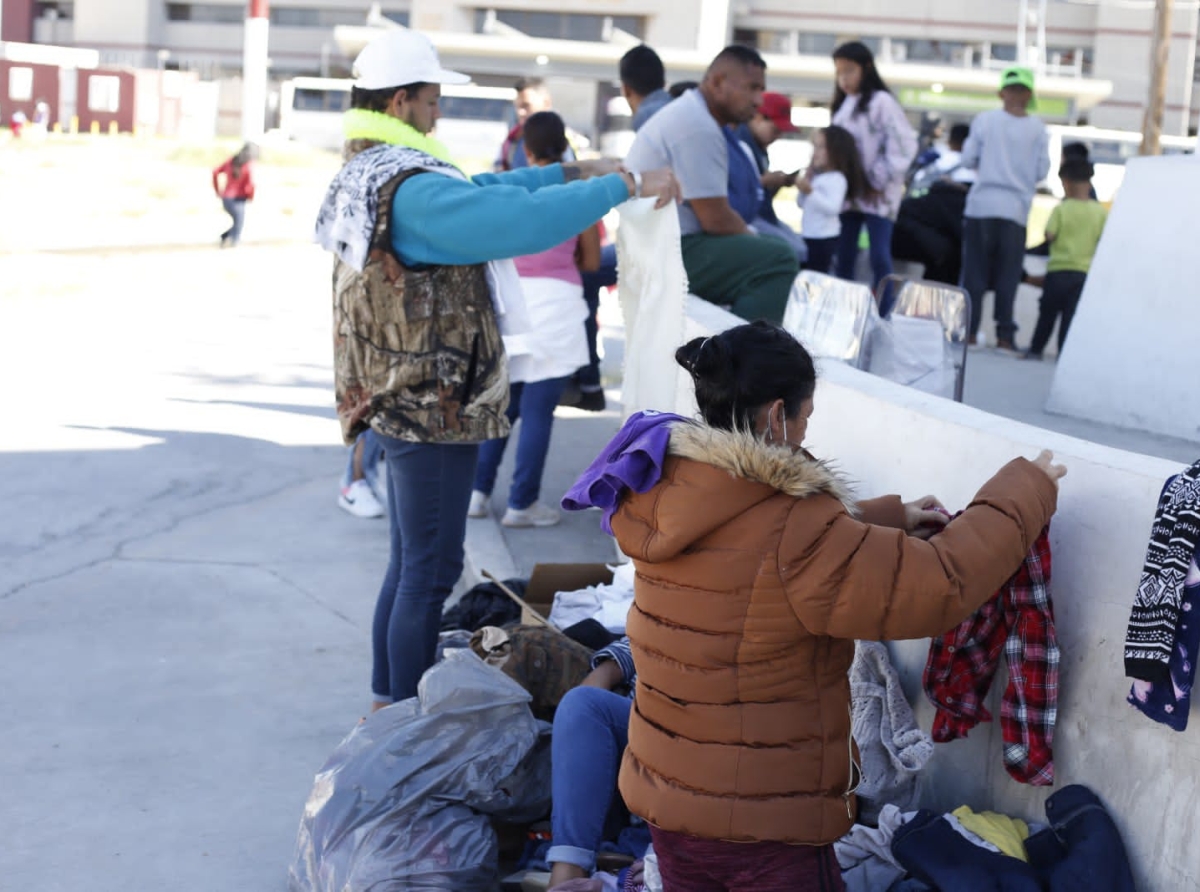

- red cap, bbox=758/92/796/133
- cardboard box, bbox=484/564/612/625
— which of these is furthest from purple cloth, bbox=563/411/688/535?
red cap, bbox=758/92/796/133

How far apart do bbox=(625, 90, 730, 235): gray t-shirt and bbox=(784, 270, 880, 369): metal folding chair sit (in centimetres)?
60

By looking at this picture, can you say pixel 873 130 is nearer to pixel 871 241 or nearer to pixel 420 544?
pixel 871 241

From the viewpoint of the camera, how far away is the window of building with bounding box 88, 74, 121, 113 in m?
57.2

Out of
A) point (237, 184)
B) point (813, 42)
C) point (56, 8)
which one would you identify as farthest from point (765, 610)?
point (56, 8)

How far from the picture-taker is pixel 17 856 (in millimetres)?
3723

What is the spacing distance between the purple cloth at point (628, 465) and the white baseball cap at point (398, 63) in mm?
Answer: 1575

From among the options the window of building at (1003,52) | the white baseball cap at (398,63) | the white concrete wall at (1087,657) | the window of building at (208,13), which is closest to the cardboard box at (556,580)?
the white concrete wall at (1087,657)

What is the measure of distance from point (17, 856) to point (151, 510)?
350cm

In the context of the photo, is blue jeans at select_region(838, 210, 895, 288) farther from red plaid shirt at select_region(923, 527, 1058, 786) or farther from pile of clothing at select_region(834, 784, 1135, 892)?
pile of clothing at select_region(834, 784, 1135, 892)

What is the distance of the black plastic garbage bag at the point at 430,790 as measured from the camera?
3.41 meters

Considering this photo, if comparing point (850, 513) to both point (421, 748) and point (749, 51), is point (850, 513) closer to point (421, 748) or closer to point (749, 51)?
point (421, 748)

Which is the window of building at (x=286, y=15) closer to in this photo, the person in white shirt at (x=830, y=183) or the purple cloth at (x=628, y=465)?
the person in white shirt at (x=830, y=183)

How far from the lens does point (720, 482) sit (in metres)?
2.58

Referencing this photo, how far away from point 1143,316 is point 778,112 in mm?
2880
